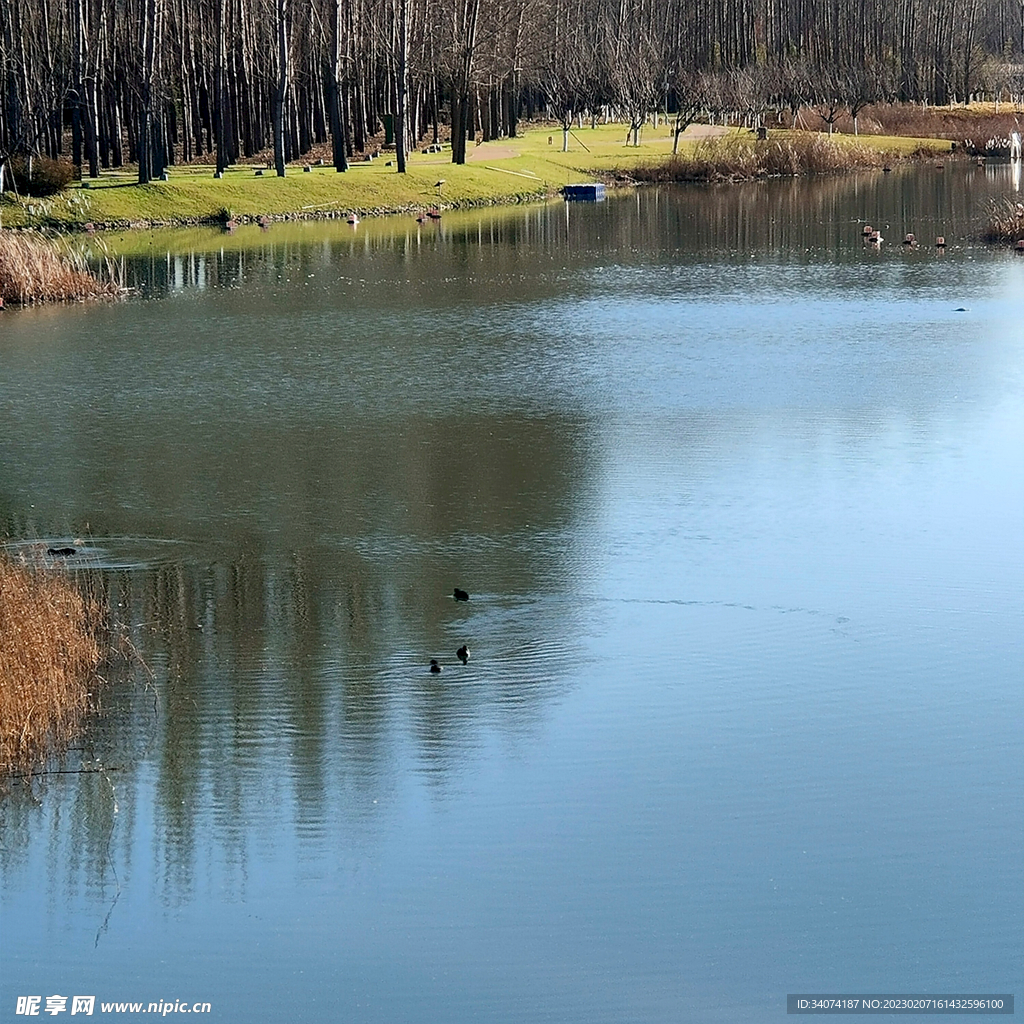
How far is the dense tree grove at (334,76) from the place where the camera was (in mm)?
48531

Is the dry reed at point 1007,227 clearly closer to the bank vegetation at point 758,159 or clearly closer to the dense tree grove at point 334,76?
the dense tree grove at point 334,76

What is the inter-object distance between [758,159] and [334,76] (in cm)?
1854

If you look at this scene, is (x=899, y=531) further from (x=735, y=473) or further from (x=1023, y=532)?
(x=735, y=473)

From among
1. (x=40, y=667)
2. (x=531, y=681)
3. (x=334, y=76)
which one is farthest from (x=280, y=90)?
(x=40, y=667)

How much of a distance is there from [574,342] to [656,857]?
15.5 m

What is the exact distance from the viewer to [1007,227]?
119 ft

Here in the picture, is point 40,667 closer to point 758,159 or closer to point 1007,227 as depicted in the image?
point 1007,227

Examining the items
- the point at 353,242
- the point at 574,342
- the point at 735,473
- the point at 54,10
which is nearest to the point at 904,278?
the point at 574,342

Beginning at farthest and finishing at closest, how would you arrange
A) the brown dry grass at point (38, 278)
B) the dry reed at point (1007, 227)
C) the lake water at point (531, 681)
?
the dry reed at point (1007, 227) → the brown dry grass at point (38, 278) → the lake water at point (531, 681)

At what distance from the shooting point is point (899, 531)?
13.3 meters

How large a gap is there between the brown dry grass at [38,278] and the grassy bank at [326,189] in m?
11.6

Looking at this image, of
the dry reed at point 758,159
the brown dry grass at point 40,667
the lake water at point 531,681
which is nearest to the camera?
the lake water at point 531,681

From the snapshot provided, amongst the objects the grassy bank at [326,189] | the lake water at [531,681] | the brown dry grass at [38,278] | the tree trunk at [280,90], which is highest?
the tree trunk at [280,90]

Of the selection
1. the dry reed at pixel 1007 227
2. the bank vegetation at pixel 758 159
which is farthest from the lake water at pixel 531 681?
the bank vegetation at pixel 758 159
